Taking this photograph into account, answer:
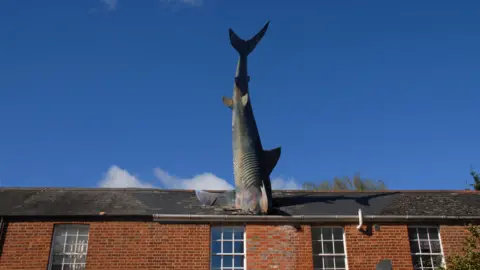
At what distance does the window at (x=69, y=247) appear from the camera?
13.7 meters

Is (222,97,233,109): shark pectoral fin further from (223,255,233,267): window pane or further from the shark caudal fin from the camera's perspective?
(223,255,233,267): window pane

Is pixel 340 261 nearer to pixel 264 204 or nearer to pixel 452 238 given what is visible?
pixel 264 204

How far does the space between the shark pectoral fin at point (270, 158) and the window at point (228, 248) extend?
2.39m

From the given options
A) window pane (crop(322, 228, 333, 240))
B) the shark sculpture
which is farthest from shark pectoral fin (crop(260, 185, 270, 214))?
window pane (crop(322, 228, 333, 240))

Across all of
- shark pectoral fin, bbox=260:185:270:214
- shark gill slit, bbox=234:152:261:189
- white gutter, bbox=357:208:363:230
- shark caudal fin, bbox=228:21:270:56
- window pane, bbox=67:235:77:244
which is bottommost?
window pane, bbox=67:235:77:244

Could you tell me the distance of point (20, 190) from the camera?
1584 cm

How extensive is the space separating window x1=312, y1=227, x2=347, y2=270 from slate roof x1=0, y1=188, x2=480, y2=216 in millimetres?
553

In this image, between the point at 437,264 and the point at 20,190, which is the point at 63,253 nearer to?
the point at 20,190

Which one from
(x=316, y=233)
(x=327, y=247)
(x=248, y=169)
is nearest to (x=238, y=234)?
(x=248, y=169)

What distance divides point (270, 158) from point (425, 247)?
5326mm

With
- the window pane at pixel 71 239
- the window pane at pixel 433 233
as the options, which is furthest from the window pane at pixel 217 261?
the window pane at pixel 433 233

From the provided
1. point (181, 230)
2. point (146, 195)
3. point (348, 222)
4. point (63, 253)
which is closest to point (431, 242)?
point (348, 222)

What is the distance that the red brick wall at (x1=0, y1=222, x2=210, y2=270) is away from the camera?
1357 centimetres

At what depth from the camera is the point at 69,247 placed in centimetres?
1397
